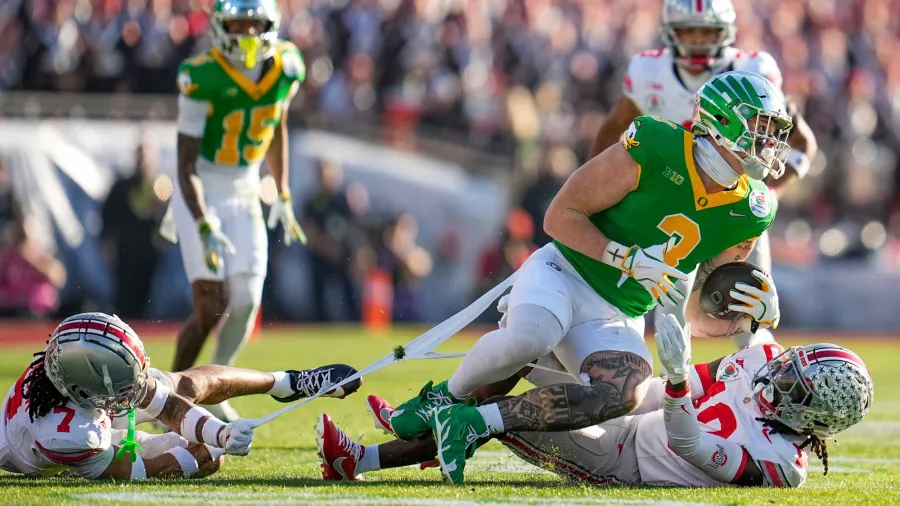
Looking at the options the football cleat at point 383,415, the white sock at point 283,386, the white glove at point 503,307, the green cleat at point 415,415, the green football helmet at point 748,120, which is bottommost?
the white sock at point 283,386

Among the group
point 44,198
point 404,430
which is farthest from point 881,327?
point 404,430

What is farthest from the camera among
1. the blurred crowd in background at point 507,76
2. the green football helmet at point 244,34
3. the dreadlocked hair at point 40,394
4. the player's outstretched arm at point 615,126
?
the blurred crowd in background at point 507,76

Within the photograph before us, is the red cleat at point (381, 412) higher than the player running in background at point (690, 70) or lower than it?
lower

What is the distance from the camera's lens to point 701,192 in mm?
4902

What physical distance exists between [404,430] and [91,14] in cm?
1067

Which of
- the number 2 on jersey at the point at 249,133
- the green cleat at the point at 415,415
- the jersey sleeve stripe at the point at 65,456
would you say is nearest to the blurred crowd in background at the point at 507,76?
the number 2 on jersey at the point at 249,133

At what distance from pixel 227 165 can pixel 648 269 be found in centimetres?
307

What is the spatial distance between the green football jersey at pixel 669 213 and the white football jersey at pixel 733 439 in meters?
0.42

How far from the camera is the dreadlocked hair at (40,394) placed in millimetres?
4602

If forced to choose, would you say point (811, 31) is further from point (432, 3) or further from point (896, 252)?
point (432, 3)

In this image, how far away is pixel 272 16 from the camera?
7094 millimetres

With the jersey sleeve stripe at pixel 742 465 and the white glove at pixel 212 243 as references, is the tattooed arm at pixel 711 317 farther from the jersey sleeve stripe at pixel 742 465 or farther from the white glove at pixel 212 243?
the white glove at pixel 212 243

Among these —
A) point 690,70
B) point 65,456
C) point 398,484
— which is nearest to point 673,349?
point 398,484

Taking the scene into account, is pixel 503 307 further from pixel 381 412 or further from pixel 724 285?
pixel 724 285
